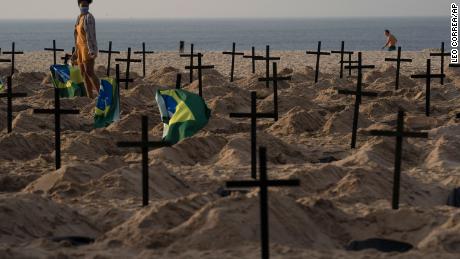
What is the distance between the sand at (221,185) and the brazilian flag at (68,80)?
0.30m

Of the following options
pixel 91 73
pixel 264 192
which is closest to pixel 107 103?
pixel 91 73

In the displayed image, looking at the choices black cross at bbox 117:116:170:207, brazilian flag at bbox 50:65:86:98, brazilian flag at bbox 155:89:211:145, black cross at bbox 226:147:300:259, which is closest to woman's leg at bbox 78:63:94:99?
brazilian flag at bbox 50:65:86:98

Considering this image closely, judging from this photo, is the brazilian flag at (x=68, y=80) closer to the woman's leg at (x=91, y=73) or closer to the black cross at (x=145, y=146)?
the woman's leg at (x=91, y=73)

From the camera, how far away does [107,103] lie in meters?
15.2

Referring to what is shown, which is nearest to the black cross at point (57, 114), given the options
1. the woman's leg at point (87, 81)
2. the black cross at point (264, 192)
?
the black cross at point (264, 192)

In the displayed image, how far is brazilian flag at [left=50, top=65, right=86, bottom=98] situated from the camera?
19.5m

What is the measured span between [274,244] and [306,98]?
12.2 meters

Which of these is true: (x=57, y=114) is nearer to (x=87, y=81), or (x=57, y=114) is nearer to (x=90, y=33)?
(x=90, y=33)

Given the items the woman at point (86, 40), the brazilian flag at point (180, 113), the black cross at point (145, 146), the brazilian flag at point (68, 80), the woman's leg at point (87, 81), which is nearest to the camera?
the black cross at point (145, 146)

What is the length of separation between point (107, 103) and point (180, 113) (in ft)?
6.99

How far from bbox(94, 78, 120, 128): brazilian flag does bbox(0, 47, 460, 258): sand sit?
1.00 ft

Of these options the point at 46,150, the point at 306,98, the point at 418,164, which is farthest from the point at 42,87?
the point at 418,164

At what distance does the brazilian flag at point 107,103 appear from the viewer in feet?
49.1

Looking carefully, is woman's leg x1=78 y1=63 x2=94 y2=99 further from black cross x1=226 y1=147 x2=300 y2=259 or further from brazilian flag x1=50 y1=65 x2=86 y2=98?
black cross x1=226 y1=147 x2=300 y2=259
